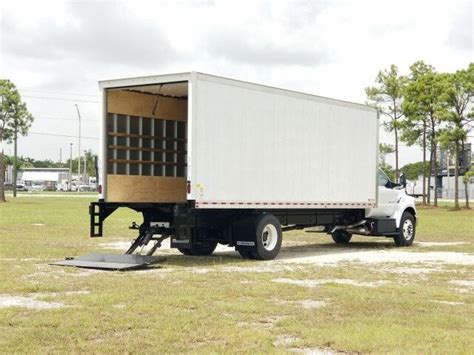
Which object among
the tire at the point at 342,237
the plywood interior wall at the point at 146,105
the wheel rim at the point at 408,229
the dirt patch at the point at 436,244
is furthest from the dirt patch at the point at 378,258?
the plywood interior wall at the point at 146,105

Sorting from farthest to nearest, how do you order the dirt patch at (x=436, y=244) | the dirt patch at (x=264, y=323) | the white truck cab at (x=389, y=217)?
the dirt patch at (x=436, y=244), the white truck cab at (x=389, y=217), the dirt patch at (x=264, y=323)

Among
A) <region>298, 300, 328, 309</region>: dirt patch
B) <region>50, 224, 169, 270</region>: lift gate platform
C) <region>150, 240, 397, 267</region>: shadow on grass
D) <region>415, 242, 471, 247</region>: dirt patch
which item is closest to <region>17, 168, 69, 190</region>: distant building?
<region>150, 240, 397, 267</region>: shadow on grass

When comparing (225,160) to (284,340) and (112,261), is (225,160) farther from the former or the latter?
(284,340)

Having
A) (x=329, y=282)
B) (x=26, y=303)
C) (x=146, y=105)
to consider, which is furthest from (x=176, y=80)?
(x=26, y=303)

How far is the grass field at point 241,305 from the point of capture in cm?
793

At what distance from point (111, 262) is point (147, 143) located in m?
3.71

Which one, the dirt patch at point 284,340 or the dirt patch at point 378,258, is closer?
the dirt patch at point 284,340

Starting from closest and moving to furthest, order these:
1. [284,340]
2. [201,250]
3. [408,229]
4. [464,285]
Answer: [284,340], [464,285], [201,250], [408,229]

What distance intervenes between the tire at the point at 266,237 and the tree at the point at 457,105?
37.0 meters

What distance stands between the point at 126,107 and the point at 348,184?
6.03 meters

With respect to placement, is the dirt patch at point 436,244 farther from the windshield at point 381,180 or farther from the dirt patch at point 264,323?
the dirt patch at point 264,323

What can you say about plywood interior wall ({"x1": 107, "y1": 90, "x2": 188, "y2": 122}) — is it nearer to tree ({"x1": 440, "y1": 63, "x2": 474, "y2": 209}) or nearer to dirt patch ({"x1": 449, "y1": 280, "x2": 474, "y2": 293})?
dirt patch ({"x1": 449, "y1": 280, "x2": 474, "y2": 293})

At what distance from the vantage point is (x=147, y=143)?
58.6 ft

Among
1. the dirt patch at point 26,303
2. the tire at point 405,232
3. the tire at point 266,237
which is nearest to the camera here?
the dirt patch at point 26,303
